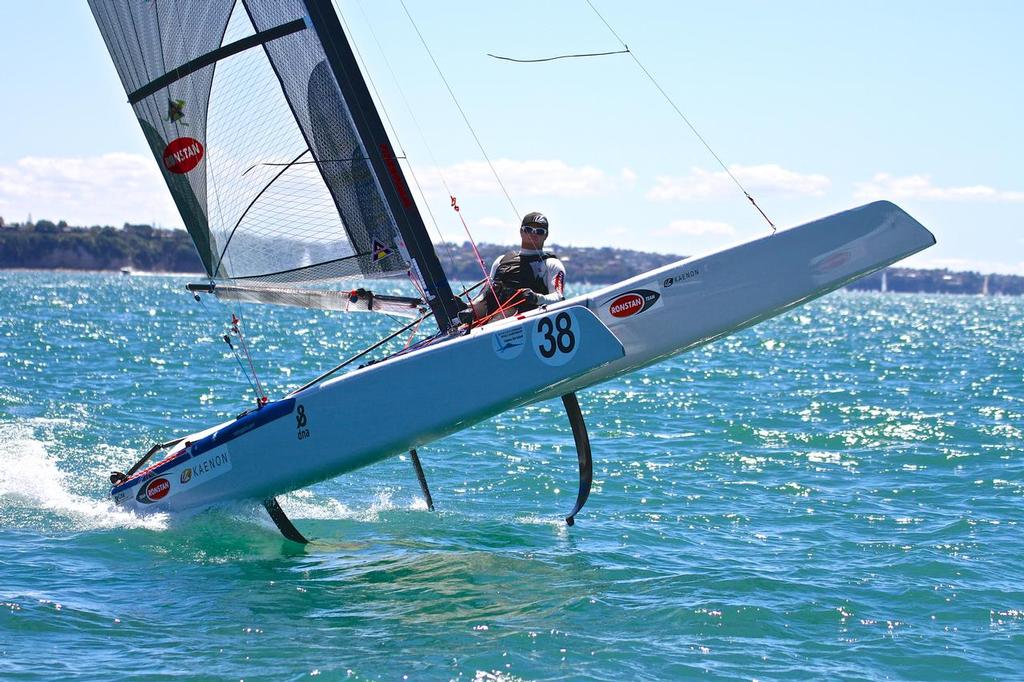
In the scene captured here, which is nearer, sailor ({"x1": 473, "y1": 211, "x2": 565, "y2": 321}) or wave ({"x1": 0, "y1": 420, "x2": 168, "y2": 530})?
sailor ({"x1": 473, "y1": 211, "x2": 565, "y2": 321})

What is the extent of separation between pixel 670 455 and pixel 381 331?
76.6 feet

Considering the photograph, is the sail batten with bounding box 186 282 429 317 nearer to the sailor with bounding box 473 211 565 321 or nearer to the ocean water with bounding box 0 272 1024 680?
the sailor with bounding box 473 211 565 321

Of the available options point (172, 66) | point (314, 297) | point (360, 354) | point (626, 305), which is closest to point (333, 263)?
point (314, 297)

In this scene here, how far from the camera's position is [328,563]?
20.5 feet

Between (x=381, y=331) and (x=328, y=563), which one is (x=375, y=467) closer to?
(x=328, y=563)

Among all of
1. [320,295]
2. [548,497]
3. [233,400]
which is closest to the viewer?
[320,295]

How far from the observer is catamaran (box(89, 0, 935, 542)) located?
5.94m

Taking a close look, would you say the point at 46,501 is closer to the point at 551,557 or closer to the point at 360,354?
the point at 360,354

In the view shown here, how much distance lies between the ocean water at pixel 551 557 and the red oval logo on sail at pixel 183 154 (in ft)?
7.13

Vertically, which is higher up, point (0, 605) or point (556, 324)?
point (556, 324)

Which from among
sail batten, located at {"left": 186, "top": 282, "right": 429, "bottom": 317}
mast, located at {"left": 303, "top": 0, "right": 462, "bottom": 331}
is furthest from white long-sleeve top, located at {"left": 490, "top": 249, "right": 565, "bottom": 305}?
sail batten, located at {"left": 186, "top": 282, "right": 429, "bottom": 317}

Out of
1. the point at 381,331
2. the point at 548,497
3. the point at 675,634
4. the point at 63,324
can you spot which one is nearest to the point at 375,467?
the point at 548,497

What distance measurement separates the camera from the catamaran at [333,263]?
19.5ft

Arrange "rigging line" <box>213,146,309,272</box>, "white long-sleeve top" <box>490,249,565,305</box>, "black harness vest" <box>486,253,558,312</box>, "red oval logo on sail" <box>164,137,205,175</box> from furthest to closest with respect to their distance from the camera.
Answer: "red oval logo on sail" <box>164,137,205,175</box>, "rigging line" <box>213,146,309,272</box>, "black harness vest" <box>486,253,558,312</box>, "white long-sleeve top" <box>490,249,565,305</box>
